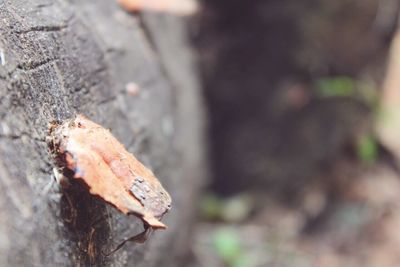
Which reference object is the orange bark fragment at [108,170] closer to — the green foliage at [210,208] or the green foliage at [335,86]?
the green foliage at [335,86]

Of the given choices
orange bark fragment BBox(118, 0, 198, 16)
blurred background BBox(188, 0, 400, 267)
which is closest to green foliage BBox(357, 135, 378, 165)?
blurred background BBox(188, 0, 400, 267)

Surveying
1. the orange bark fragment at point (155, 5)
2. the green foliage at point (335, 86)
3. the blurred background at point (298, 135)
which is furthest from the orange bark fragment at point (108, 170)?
the green foliage at point (335, 86)

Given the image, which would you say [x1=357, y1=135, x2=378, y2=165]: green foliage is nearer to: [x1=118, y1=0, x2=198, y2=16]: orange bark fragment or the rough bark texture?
the rough bark texture

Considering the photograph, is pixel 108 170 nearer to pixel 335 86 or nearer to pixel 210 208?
pixel 335 86

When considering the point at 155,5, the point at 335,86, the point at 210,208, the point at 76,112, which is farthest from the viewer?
the point at 210,208

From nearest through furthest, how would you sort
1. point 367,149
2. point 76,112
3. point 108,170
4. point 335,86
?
point 108,170 → point 76,112 → point 335,86 → point 367,149

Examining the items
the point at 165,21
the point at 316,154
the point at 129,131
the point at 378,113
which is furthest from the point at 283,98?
the point at 129,131

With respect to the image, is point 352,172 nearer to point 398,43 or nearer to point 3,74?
point 398,43

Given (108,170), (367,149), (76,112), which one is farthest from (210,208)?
(108,170)
